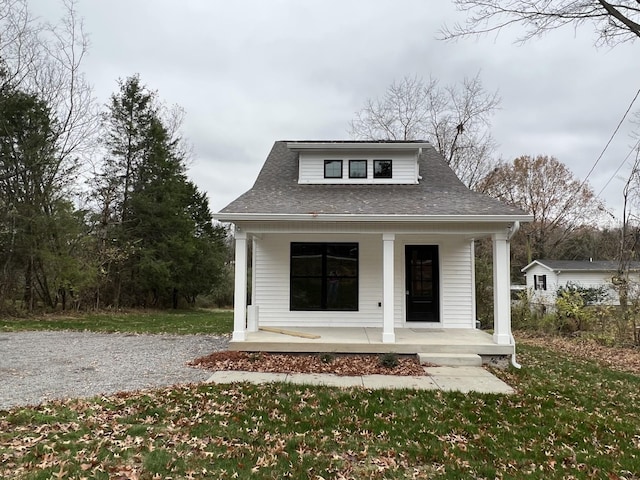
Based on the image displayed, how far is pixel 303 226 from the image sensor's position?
7992 millimetres

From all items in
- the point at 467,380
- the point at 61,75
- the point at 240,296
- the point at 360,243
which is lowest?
the point at 467,380

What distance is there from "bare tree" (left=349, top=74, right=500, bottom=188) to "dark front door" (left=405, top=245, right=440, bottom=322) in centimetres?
1400

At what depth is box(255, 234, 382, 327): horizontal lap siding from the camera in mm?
9703

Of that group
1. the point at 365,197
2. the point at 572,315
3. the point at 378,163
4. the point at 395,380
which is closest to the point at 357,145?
the point at 378,163

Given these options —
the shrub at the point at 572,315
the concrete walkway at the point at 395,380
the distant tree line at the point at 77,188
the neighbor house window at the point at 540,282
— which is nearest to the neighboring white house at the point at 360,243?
the concrete walkway at the point at 395,380

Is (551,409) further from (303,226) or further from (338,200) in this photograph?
(338,200)

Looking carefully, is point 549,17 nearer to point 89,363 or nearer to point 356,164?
point 356,164

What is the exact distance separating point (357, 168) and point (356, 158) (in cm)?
27

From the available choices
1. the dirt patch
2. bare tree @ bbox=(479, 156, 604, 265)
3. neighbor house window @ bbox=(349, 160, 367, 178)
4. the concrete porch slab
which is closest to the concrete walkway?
the concrete porch slab

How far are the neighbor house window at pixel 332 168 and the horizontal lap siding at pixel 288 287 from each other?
1827mm

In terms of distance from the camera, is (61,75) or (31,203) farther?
(61,75)

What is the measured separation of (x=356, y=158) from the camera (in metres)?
10.8

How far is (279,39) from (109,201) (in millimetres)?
12307

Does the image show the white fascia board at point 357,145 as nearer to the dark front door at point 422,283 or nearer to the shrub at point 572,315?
the dark front door at point 422,283
